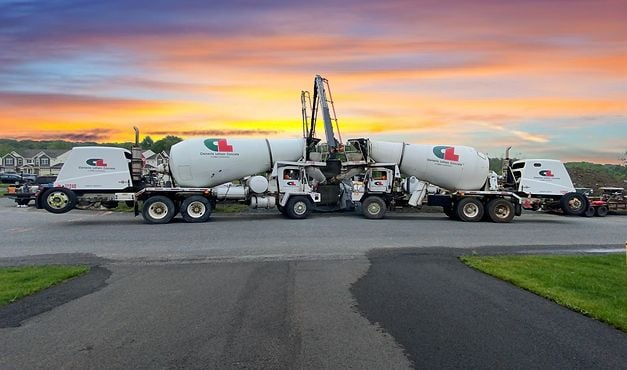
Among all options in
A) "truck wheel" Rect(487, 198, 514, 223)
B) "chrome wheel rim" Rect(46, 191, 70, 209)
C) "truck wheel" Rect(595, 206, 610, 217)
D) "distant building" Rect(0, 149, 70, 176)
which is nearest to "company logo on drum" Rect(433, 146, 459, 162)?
"truck wheel" Rect(487, 198, 514, 223)

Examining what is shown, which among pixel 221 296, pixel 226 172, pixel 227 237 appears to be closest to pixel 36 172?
pixel 226 172

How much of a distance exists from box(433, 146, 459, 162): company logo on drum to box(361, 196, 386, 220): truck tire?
3.40 metres

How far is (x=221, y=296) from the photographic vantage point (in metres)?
8.45

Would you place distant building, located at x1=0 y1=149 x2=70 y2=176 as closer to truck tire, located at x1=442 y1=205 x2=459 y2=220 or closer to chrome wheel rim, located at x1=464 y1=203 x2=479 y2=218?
truck tire, located at x1=442 y1=205 x2=459 y2=220

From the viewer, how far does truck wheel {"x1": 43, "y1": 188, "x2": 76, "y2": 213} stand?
69.3 feet

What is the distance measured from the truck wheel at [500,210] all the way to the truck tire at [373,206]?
4713 millimetres

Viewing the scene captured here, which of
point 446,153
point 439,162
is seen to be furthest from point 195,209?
point 446,153

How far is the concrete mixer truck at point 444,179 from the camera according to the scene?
25.0 metres

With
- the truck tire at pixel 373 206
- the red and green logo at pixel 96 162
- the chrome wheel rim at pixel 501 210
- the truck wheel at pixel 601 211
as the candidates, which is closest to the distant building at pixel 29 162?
the red and green logo at pixel 96 162

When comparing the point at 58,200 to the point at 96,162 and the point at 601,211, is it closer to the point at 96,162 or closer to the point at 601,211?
the point at 96,162

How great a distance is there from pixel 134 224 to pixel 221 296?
551 inches

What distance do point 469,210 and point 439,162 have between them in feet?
8.38

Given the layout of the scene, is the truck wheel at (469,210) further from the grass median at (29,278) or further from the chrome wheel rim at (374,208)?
the grass median at (29,278)

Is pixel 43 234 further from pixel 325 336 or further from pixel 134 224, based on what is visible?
pixel 325 336
